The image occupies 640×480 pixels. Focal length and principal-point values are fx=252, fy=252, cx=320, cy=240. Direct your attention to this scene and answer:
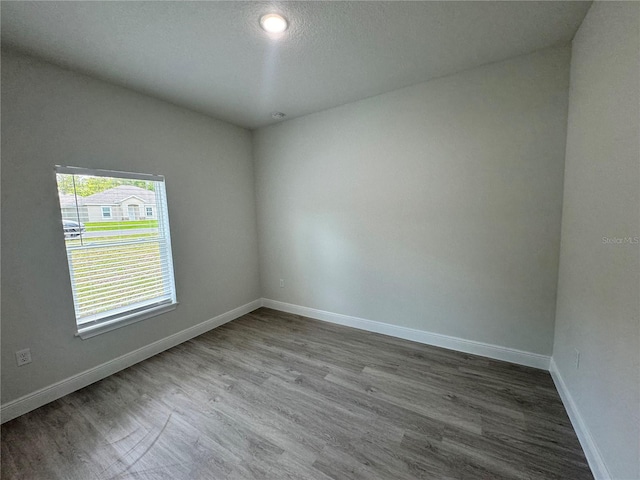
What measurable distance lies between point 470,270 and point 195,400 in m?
2.61

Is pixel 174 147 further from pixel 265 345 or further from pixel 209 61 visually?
pixel 265 345

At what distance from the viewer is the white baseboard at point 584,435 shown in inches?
49.3

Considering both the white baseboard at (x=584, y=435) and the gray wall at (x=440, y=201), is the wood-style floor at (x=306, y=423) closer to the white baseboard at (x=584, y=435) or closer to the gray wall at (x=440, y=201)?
the white baseboard at (x=584, y=435)

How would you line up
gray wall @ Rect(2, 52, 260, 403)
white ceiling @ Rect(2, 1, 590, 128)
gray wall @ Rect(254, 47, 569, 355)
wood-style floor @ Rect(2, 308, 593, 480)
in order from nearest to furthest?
wood-style floor @ Rect(2, 308, 593, 480) → white ceiling @ Rect(2, 1, 590, 128) → gray wall @ Rect(2, 52, 260, 403) → gray wall @ Rect(254, 47, 569, 355)

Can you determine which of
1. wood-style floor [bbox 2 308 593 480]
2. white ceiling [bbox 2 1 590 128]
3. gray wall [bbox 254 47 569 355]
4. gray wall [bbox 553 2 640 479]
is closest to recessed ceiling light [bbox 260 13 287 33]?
white ceiling [bbox 2 1 590 128]

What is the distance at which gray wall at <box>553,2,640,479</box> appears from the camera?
1.09 m

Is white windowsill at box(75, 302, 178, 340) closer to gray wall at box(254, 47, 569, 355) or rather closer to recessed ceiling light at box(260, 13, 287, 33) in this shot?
gray wall at box(254, 47, 569, 355)

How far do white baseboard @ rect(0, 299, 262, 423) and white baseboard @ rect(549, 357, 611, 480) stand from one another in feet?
11.0

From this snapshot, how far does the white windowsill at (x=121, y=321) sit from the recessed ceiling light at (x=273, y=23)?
2.69 meters

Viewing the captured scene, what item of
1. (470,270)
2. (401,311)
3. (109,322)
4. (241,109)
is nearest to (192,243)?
Result: (109,322)

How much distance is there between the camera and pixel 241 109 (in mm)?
2924

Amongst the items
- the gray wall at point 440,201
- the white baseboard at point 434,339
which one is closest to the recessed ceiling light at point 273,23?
the gray wall at point 440,201

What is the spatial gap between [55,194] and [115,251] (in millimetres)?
624

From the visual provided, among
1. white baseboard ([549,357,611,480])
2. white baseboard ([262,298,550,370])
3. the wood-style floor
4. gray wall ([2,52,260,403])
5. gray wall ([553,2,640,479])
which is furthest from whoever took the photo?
white baseboard ([262,298,550,370])
